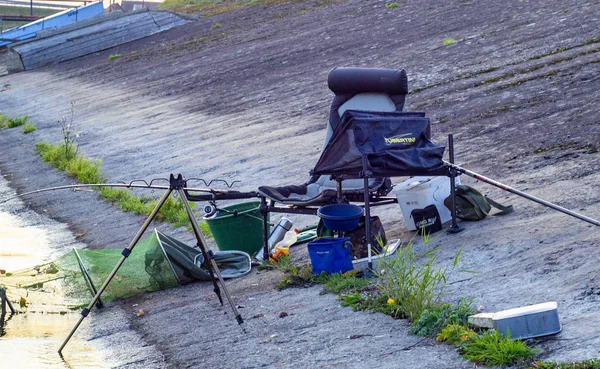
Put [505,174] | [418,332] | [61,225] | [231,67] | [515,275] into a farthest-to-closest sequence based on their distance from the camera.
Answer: [231,67]
[61,225]
[505,174]
[515,275]
[418,332]

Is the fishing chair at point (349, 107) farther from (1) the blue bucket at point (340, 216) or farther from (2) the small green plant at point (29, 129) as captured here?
(2) the small green plant at point (29, 129)

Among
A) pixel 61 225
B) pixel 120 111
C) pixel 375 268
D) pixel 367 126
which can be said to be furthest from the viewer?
pixel 120 111

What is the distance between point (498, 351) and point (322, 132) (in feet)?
34.4

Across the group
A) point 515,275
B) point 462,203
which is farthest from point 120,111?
point 515,275

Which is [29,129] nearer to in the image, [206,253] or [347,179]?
[347,179]

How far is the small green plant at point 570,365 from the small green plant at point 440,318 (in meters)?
0.93

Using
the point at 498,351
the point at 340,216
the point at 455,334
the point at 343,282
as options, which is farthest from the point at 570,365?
the point at 340,216

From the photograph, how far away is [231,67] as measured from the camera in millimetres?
25141

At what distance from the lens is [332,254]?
8.44 metres

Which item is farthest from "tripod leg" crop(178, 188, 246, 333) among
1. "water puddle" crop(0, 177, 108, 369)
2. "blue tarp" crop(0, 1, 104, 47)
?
"blue tarp" crop(0, 1, 104, 47)

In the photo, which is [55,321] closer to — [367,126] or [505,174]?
[367,126]

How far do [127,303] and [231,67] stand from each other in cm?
1632

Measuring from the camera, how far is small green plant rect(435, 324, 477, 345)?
247 inches

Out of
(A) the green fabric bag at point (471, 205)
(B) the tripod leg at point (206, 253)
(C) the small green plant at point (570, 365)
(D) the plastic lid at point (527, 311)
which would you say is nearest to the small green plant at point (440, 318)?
(D) the plastic lid at point (527, 311)
